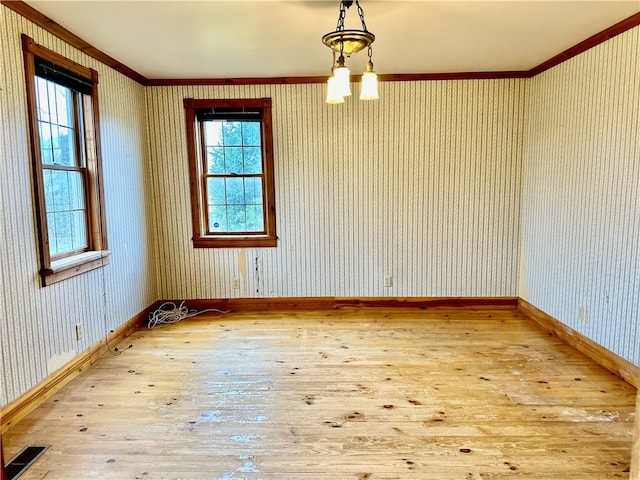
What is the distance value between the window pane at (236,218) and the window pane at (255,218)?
0.19 feet

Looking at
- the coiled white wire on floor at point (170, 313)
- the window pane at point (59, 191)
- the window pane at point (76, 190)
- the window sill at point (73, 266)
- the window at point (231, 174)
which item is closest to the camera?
the window sill at point (73, 266)

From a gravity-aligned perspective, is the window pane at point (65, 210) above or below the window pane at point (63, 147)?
below

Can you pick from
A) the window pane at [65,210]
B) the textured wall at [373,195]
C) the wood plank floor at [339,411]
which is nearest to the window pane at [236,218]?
the textured wall at [373,195]

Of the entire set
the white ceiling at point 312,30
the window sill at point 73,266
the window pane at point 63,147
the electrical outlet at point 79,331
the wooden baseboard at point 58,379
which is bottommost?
the wooden baseboard at point 58,379

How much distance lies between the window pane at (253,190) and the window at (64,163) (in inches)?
58.6

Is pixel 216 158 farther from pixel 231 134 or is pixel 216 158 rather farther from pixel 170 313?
pixel 170 313

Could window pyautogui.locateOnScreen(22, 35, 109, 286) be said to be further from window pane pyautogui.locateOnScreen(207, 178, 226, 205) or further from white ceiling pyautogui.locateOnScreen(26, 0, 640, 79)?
window pane pyautogui.locateOnScreen(207, 178, 226, 205)

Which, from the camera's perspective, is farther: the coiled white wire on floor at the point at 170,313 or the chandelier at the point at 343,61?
the coiled white wire on floor at the point at 170,313

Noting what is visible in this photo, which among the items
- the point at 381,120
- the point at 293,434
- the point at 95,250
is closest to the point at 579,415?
the point at 293,434

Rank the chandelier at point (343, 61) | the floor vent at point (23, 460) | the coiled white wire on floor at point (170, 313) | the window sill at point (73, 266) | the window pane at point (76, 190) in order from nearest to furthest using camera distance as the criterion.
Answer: the floor vent at point (23, 460), the chandelier at point (343, 61), the window sill at point (73, 266), the window pane at point (76, 190), the coiled white wire on floor at point (170, 313)

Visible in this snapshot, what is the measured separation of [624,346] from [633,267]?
0.57 meters

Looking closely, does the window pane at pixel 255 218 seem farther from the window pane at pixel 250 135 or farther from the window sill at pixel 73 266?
the window sill at pixel 73 266

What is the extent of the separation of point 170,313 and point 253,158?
1.88 m

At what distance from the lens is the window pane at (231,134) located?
4.49 metres
